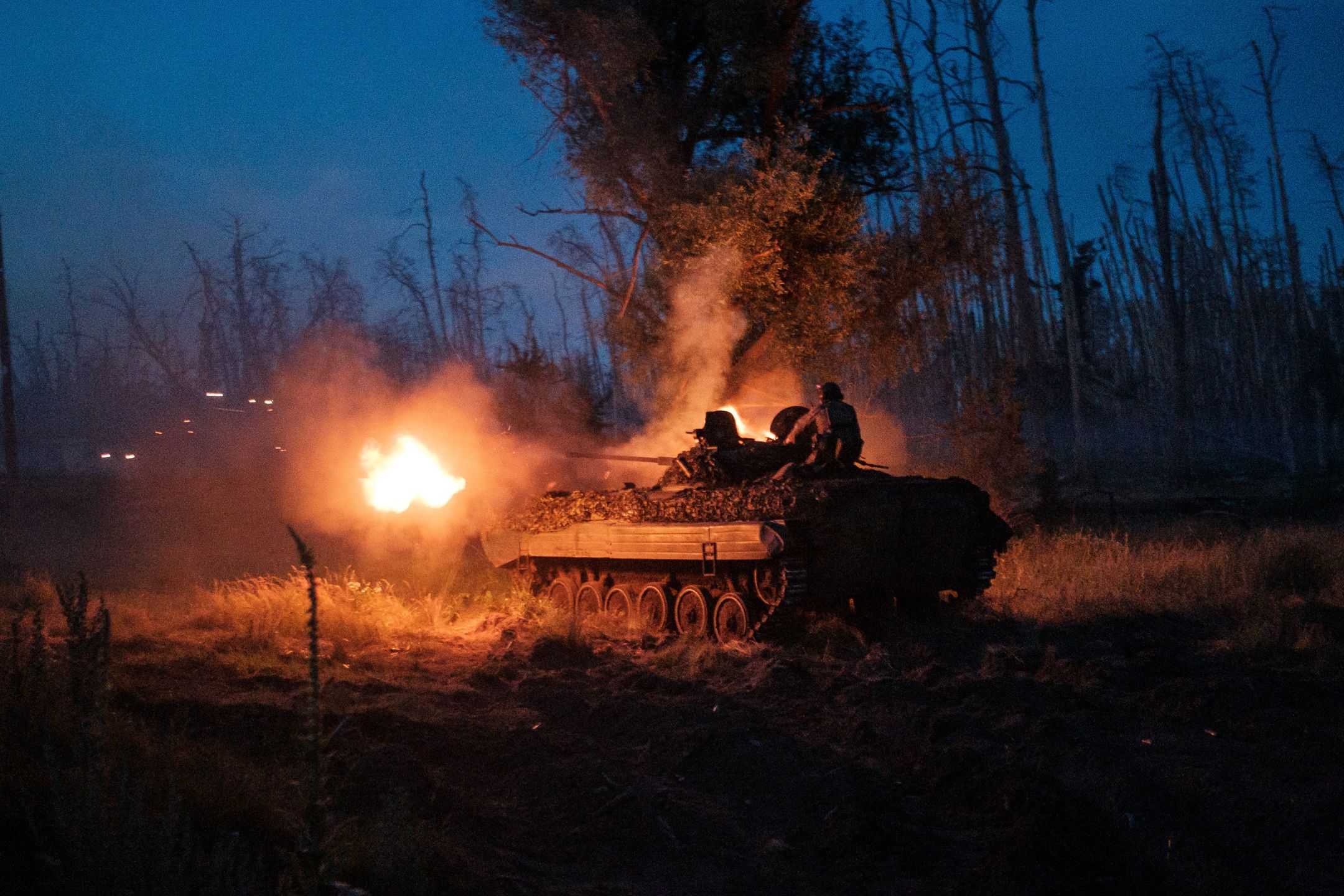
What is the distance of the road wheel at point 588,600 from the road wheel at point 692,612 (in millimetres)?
1694

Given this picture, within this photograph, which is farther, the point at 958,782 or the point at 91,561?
the point at 91,561

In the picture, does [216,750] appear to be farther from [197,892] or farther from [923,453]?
A: [923,453]

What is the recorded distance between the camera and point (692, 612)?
453 inches

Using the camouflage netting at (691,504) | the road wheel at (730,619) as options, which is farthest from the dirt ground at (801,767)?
the camouflage netting at (691,504)

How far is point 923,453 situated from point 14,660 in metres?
24.6

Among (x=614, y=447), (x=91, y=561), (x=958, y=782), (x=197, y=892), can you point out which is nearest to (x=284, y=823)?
(x=197, y=892)

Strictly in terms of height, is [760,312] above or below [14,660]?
above

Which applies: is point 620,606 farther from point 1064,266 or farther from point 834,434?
point 1064,266

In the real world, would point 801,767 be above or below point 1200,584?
below

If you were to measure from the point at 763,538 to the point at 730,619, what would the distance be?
152cm

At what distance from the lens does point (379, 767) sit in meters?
5.75

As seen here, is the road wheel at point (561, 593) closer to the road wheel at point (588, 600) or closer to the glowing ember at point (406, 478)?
the road wheel at point (588, 600)

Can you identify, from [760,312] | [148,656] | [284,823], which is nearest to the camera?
[284,823]

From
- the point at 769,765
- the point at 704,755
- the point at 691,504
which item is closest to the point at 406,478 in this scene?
the point at 691,504
